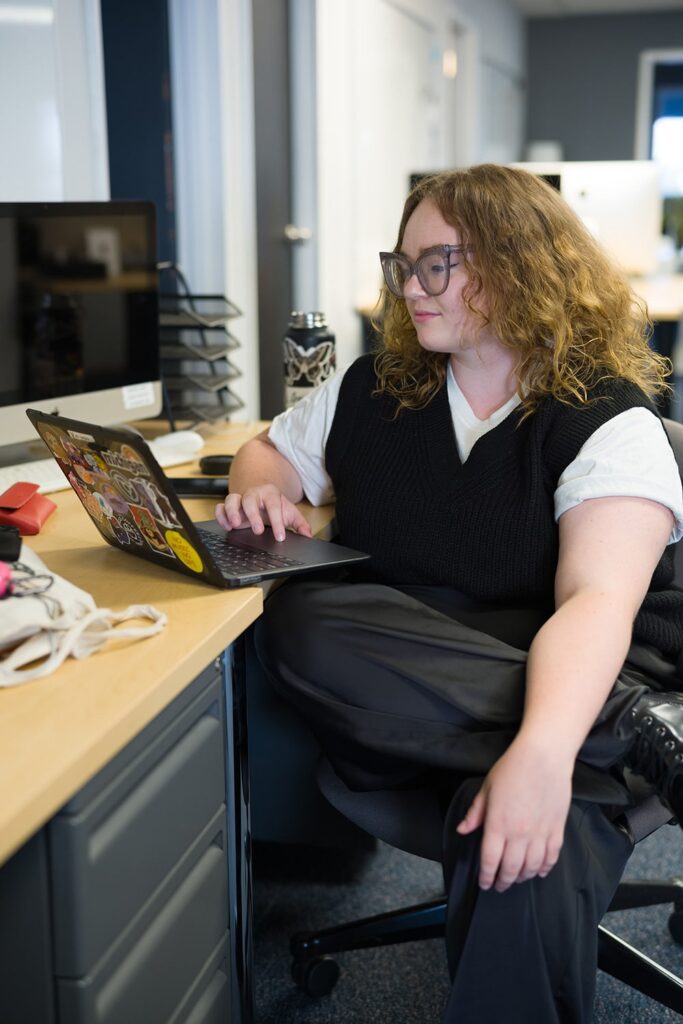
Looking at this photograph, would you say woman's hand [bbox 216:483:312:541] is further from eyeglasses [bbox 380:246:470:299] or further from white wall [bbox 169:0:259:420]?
white wall [bbox 169:0:259:420]

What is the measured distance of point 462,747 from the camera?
3.85 feet

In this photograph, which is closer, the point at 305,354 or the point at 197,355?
the point at 305,354

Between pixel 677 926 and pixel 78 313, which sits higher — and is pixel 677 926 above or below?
below

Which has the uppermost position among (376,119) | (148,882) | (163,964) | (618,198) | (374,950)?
(376,119)

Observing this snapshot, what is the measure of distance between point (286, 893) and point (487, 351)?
0.98m

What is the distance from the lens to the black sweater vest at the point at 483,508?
1.37 m

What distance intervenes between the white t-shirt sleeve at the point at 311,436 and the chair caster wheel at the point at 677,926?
0.85 m

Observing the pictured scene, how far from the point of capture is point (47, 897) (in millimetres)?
888

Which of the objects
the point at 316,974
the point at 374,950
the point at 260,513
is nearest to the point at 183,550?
the point at 260,513

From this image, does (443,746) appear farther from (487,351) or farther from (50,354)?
(50,354)

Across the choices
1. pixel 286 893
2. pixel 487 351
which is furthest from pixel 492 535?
pixel 286 893

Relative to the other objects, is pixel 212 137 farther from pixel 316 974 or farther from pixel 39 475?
pixel 316 974

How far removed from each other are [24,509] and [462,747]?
2.22 ft

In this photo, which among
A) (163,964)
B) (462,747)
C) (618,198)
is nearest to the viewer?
(163,964)
